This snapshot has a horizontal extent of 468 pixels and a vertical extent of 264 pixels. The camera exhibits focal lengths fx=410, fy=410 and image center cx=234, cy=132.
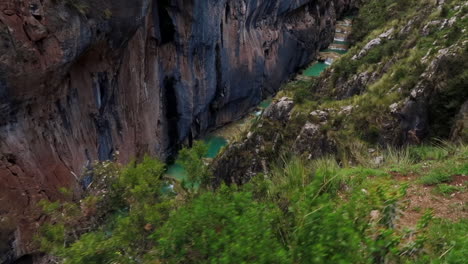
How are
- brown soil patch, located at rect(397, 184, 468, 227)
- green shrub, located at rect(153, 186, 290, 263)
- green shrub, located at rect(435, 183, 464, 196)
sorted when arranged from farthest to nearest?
green shrub, located at rect(435, 183, 464, 196) → brown soil patch, located at rect(397, 184, 468, 227) → green shrub, located at rect(153, 186, 290, 263)

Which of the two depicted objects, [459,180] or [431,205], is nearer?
[431,205]

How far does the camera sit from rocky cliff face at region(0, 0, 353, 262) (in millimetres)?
15336

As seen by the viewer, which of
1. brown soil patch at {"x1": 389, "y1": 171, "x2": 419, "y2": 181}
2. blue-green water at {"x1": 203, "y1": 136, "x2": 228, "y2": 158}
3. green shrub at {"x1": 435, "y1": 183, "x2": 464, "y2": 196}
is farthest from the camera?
blue-green water at {"x1": 203, "y1": 136, "x2": 228, "y2": 158}

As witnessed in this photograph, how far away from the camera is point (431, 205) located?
7535mm

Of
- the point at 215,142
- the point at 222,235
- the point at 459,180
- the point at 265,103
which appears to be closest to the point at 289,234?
the point at 222,235

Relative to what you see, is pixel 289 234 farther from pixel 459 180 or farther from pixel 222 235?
pixel 459 180

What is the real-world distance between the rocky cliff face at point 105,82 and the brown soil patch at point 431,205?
13724 mm

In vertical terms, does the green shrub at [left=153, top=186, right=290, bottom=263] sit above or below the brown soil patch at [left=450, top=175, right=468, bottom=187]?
above

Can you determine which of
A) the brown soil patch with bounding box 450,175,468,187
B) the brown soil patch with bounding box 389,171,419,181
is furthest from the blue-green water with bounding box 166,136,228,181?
the brown soil patch with bounding box 450,175,468,187

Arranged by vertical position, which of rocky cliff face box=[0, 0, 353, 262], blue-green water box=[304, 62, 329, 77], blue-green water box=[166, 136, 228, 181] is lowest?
blue-green water box=[166, 136, 228, 181]

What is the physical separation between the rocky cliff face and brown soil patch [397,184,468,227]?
45.0 feet

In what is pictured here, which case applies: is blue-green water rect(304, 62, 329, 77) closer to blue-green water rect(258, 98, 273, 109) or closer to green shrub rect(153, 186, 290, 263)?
blue-green water rect(258, 98, 273, 109)

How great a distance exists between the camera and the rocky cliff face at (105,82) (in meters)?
15.3

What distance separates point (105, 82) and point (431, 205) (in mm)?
16962
